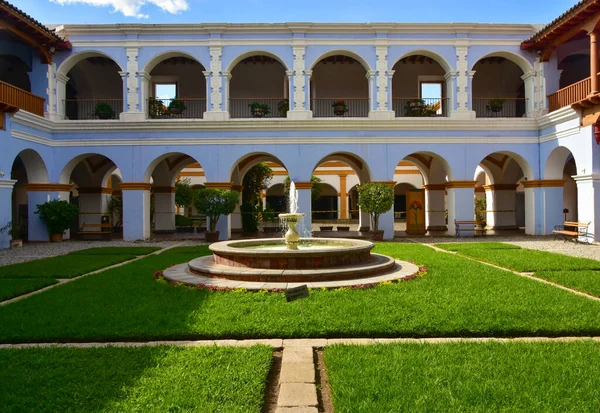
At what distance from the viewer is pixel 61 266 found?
938 cm

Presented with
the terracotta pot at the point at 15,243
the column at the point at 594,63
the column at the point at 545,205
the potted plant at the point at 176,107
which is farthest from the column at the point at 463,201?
the terracotta pot at the point at 15,243

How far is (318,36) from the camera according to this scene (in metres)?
16.8

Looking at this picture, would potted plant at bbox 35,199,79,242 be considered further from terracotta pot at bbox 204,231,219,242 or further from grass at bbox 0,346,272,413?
grass at bbox 0,346,272,413

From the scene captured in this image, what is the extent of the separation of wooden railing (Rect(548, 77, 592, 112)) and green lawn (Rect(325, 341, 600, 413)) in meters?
13.0

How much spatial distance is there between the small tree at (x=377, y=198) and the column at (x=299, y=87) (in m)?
3.88

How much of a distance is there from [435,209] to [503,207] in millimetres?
3556

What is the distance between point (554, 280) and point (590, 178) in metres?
8.41

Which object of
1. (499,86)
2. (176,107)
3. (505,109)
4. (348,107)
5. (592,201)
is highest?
(499,86)

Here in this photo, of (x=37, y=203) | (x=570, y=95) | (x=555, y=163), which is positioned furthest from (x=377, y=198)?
(x=37, y=203)

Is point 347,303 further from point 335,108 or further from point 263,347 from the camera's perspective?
point 335,108

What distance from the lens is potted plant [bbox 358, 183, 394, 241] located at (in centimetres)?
1519

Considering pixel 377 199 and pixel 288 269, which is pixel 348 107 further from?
pixel 288 269

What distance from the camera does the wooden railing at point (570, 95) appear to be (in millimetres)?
13889

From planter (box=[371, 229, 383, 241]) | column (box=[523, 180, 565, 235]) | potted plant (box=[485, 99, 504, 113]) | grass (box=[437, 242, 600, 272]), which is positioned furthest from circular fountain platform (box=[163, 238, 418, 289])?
potted plant (box=[485, 99, 504, 113])
